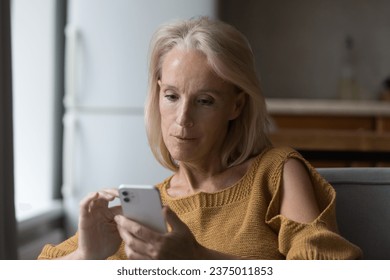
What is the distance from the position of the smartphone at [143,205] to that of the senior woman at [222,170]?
6cm

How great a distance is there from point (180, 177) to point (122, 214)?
0.28 metres

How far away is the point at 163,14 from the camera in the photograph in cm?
359

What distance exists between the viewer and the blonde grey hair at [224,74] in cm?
133

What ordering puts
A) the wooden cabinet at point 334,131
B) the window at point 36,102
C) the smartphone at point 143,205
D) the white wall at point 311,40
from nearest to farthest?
the smartphone at point 143,205 < the wooden cabinet at point 334,131 < the window at point 36,102 < the white wall at point 311,40

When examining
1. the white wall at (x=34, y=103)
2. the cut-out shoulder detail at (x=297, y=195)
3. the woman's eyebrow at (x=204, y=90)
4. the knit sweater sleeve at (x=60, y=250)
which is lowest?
the white wall at (x=34, y=103)

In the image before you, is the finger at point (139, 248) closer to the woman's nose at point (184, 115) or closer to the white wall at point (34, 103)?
the woman's nose at point (184, 115)

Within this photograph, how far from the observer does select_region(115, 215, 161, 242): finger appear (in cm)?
111

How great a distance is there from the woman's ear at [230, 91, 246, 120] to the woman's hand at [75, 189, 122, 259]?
29 cm

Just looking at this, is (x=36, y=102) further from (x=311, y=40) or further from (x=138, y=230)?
(x=138, y=230)

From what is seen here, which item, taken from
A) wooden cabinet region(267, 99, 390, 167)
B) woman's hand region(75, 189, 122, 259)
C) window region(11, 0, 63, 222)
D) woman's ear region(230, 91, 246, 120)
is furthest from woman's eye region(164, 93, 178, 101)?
window region(11, 0, 63, 222)

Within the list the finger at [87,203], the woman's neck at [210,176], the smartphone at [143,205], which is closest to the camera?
the smartphone at [143,205]

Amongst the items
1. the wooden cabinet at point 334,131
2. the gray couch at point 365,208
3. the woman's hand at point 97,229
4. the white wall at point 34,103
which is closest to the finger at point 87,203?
the woman's hand at point 97,229

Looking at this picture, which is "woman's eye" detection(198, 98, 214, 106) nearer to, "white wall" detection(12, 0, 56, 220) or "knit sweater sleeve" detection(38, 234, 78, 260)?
"knit sweater sleeve" detection(38, 234, 78, 260)

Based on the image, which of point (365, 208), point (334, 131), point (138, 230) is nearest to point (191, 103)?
point (138, 230)
